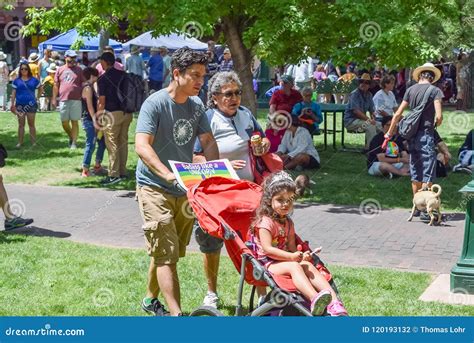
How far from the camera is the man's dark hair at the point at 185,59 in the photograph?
18.7 ft

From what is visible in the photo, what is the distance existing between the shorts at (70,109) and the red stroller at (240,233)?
11119 millimetres

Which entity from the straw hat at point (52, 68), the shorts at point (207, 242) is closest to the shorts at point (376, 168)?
the shorts at point (207, 242)

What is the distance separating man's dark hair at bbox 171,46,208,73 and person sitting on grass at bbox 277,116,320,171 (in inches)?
341

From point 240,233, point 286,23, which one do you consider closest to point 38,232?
point 240,233

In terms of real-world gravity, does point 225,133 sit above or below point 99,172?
above

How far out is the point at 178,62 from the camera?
5.72 metres

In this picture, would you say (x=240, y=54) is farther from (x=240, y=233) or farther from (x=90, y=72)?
(x=240, y=233)

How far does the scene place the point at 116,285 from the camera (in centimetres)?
735

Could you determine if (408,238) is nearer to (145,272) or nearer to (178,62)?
(145,272)

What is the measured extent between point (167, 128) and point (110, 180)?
795 centimetres

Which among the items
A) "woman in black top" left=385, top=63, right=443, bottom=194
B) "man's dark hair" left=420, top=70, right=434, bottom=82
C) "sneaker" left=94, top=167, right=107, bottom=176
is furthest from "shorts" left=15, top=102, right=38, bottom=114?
"man's dark hair" left=420, top=70, right=434, bottom=82

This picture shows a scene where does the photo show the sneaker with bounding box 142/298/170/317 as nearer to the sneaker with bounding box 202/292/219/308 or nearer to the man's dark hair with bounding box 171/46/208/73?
the sneaker with bounding box 202/292/219/308

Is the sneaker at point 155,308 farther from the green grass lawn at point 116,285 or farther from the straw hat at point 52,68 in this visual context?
the straw hat at point 52,68

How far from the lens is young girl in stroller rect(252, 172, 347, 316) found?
5.29 meters
